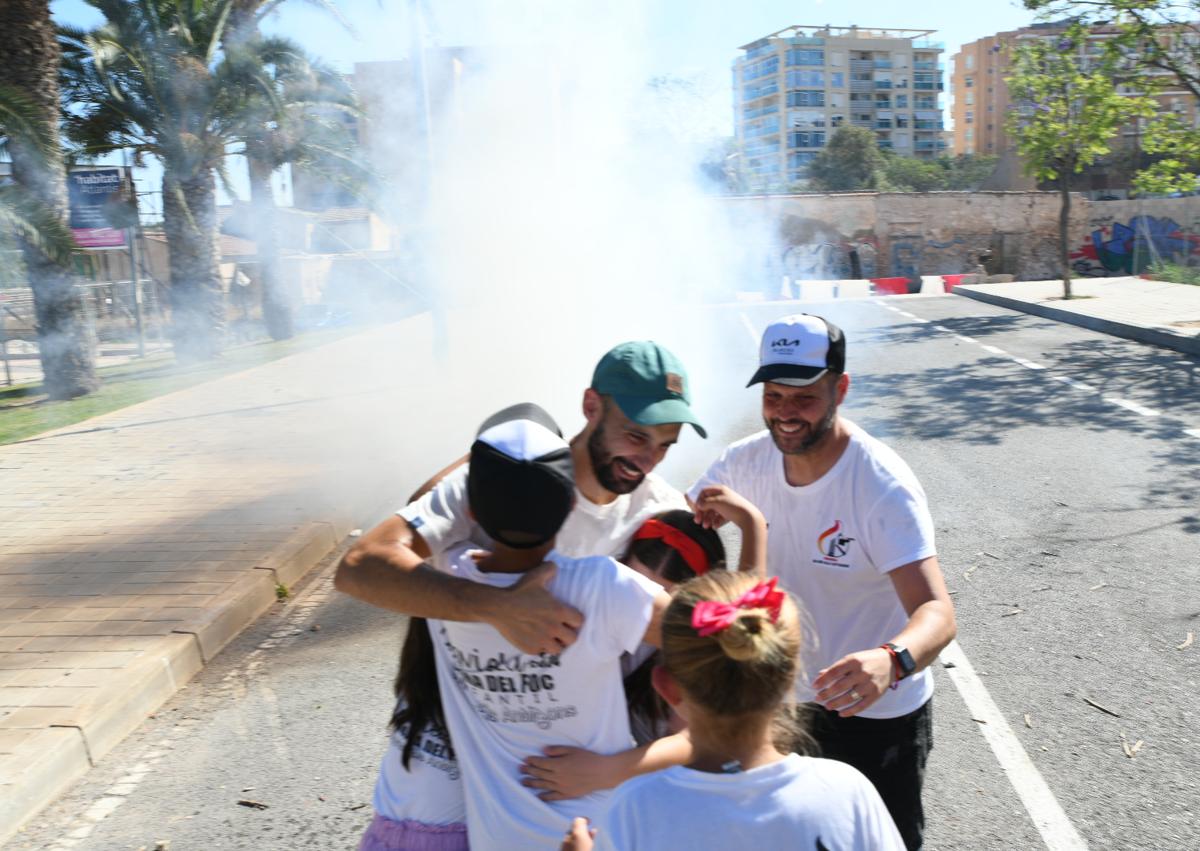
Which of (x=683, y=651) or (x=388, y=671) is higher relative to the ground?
(x=683, y=651)

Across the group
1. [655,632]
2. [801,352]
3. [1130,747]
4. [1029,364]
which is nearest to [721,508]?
[801,352]

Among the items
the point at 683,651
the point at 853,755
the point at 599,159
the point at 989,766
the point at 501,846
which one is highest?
the point at 599,159

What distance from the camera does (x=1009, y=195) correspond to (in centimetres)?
3372

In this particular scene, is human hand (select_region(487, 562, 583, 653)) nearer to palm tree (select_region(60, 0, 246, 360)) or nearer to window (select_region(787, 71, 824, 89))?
palm tree (select_region(60, 0, 246, 360))

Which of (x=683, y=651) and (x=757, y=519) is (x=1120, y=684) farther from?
(x=683, y=651)

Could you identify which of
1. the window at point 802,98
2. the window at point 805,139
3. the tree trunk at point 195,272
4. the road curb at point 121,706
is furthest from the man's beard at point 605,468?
the window at point 802,98

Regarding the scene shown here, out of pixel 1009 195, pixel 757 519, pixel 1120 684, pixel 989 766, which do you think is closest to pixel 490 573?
pixel 757 519

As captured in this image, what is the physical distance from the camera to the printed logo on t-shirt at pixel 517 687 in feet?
5.23

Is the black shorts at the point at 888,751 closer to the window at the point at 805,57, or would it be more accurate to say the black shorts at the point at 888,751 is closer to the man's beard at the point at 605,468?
the man's beard at the point at 605,468

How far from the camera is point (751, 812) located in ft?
4.51

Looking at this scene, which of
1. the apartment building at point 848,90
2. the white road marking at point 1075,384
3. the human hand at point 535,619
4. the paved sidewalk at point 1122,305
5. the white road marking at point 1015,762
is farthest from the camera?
the apartment building at point 848,90

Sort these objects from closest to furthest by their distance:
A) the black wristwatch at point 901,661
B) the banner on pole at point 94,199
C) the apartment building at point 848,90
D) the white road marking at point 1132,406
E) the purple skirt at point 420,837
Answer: the purple skirt at point 420,837 < the black wristwatch at point 901,661 < the white road marking at point 1132,406 < the banner on pole at point 94,199 < the apartment building at point 848,90

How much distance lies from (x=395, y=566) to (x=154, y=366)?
58.4ft

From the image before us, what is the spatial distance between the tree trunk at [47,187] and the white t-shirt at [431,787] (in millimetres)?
12170
